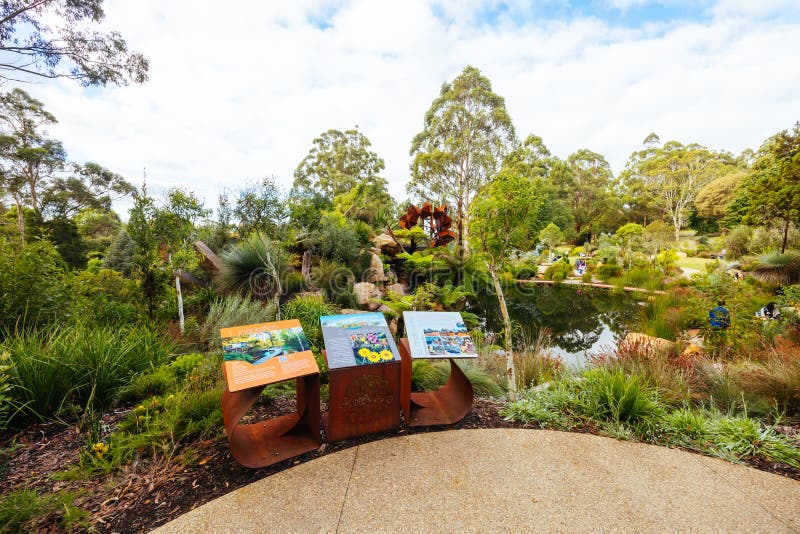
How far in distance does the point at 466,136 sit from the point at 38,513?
19787 mm

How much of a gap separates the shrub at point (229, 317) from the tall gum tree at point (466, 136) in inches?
555

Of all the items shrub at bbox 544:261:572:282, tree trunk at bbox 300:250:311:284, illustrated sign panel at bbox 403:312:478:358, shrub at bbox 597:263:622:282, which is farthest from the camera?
shrub at bbox 544:261:572:282

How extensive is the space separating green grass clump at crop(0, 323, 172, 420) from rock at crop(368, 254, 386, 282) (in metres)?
6.45

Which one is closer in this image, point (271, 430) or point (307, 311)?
point (271, 430)

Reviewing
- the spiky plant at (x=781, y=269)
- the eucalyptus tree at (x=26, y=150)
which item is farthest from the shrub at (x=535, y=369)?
the eucalyptus tree at (x=26, y=150)

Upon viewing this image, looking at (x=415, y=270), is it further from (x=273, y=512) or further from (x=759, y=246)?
(x=759, y=246)

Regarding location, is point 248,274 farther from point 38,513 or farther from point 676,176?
point 676,176

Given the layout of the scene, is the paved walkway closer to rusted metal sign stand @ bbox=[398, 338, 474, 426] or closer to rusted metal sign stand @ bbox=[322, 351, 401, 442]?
rusted metal sign stand @ bbox=[322, 351, 401, 442]

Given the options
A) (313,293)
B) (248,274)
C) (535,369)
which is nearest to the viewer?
(535,369)

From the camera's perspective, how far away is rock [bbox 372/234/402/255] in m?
11.3

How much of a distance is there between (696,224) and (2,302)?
4016cm

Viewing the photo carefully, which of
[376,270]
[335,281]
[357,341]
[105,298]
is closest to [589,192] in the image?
[376,270]

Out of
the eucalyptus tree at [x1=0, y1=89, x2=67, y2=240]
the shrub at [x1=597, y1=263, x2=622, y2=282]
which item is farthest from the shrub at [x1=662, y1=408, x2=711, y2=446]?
the eucalyptus tree at [x1=0, y1=89, x2=67, y2=240]

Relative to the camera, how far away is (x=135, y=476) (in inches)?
70.5
